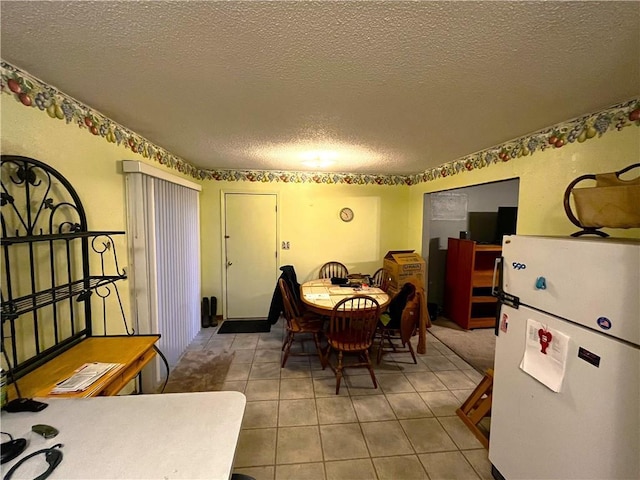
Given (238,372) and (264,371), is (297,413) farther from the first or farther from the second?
(238,372)

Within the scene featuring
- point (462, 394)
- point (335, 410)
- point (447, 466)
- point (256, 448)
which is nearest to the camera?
point (447, 466)

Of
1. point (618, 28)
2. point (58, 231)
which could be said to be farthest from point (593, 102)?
point (58, 231)

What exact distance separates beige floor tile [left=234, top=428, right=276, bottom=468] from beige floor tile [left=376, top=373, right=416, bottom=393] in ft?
3.57

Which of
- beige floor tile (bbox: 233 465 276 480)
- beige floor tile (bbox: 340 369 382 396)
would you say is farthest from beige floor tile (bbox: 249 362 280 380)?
beige floor tile (bbox: 233 465 276 480)

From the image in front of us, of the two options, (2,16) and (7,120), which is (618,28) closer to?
(2,16)

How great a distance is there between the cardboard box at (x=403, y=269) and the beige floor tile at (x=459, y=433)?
1.80 meters

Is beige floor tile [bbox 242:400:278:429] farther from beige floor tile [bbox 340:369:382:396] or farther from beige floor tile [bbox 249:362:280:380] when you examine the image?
beige floor tile [bbox 340:369:382:396]

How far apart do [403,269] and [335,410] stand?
211 cm

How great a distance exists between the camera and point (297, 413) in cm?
218

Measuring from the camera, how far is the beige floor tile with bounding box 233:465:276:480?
5.41 feet

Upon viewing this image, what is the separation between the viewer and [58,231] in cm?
152

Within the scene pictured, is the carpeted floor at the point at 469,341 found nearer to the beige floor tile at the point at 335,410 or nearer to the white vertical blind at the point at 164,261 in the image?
the beige floor tile at the point at 335,410

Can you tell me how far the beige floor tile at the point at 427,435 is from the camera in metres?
1.87

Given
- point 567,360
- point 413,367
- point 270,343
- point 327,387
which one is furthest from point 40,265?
point 413,367
